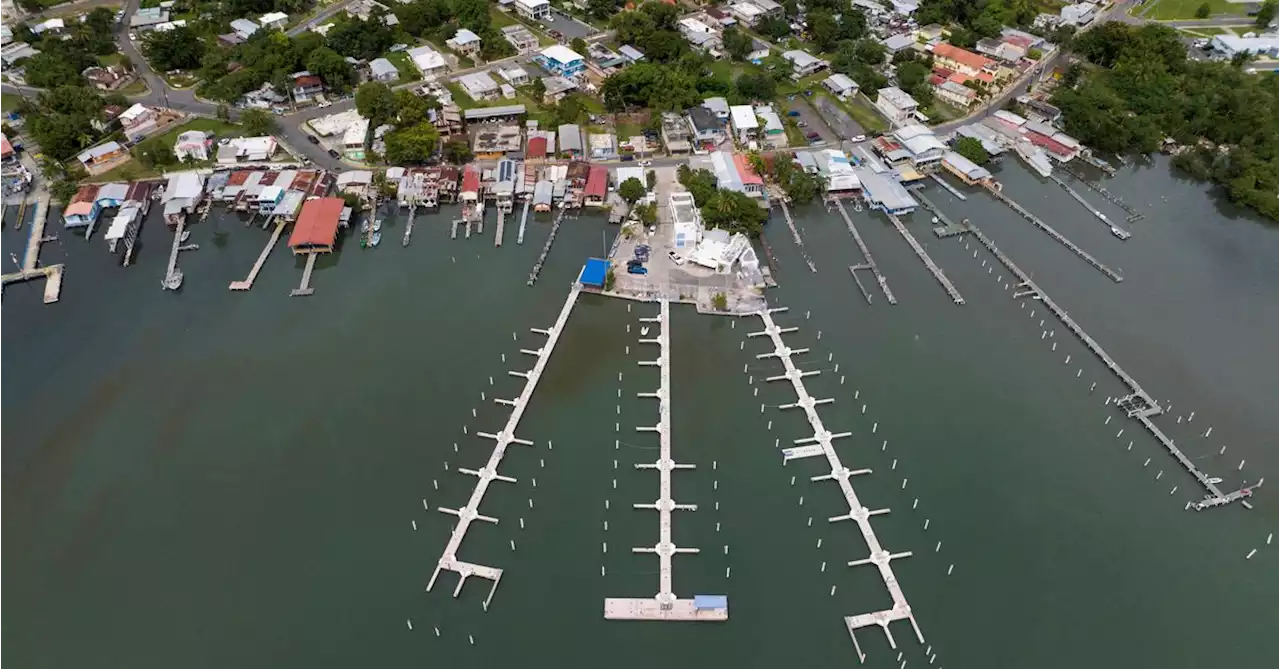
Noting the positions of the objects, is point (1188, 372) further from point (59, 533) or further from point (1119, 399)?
point (59, 533)

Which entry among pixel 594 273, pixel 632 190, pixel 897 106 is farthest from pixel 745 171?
pixel 897 106

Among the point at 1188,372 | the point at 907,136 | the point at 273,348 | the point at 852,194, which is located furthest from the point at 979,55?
the point at 273,348

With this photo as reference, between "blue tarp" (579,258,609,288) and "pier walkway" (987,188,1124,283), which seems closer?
"blue tarp" (579,258,609,288)

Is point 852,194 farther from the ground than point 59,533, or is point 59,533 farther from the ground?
point 852,194

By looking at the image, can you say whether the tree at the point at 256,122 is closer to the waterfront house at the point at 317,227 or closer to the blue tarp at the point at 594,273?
the waterfront house at the point at 317,227

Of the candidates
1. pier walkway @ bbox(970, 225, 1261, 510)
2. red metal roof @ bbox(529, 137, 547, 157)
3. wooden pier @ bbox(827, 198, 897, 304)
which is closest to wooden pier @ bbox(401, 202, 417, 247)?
red metal roof @ bbox(529, 137, 547, 157)

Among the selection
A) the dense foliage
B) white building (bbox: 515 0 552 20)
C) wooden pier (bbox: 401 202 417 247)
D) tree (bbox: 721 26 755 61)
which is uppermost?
the dense foliage

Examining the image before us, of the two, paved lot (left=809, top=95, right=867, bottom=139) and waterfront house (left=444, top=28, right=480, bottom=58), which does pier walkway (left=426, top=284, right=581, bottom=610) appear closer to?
paved lot (left=809, top=95, right=867, bottom=139)
